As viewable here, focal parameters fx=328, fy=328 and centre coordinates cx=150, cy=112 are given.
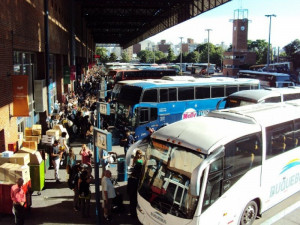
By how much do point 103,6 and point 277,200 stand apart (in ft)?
121

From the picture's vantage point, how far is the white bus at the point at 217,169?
700 cm

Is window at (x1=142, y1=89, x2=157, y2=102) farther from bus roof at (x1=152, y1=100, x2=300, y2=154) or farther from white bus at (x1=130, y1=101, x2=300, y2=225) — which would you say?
white bus at (x1=130, y1=101, x2=300, y2=225)

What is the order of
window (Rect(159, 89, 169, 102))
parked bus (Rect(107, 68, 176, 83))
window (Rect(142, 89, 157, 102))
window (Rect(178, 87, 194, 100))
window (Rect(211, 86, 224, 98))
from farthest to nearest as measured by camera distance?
1. parked bus (Rect(107, 68, 176, 83))
2. window (Rect(211, 86, 224, 98))
3. window (Rect(178, 87, 194, 100))
4. window (Rect(159, 89, 169, 102))
5. window (Rect(142, 89, 157, 102))

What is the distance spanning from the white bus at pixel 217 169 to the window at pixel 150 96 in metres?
8.35

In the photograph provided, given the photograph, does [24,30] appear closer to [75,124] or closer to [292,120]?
[75,124]

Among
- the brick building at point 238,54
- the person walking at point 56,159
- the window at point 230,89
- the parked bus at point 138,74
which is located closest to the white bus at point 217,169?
the person walking at point 56,159

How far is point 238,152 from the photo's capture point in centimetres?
767

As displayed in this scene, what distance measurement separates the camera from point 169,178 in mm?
7410

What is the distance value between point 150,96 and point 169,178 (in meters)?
10.5

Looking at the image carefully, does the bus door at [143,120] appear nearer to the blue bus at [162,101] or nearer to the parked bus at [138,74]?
the blue bus at [162,101]

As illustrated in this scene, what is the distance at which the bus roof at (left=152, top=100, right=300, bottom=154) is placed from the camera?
7.36 meters

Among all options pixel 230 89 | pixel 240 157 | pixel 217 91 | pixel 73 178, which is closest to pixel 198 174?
pixel 240 157

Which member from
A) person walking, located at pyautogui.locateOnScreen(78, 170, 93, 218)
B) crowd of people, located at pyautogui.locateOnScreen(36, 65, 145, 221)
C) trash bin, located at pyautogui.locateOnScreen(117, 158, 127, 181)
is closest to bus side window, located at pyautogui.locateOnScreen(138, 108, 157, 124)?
crowd of people, located at pyautogui.locateOnScreen(36, 65, 145, 221)

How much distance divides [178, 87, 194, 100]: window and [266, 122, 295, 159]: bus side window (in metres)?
9.79
